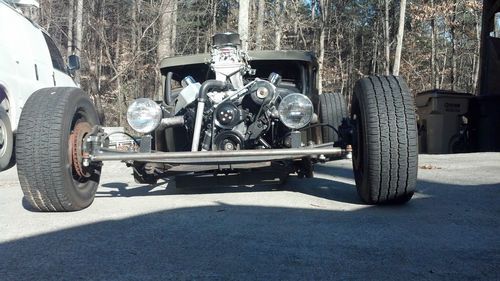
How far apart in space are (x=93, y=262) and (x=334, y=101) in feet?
15.4

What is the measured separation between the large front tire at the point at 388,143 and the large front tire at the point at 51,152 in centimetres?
244

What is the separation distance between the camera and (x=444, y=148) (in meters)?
11.1

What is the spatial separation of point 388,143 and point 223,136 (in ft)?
5.15

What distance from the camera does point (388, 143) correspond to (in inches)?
157

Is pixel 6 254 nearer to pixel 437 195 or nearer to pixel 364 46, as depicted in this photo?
pixel 437 195

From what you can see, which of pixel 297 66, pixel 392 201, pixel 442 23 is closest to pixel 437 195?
pixel 392 201

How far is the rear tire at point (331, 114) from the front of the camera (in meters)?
6.72

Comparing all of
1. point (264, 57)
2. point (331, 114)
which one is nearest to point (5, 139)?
point (264, 57)

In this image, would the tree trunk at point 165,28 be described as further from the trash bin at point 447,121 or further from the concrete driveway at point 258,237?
the concrete driveway at point 258,237

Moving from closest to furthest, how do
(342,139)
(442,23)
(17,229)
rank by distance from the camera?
(17,229), (342,139), (442,23)

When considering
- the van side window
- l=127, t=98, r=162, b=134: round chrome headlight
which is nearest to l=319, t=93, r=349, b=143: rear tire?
l=127, t=98, r=162, b=134: round chrome headlight

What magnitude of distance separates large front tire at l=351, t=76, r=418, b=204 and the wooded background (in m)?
12.1

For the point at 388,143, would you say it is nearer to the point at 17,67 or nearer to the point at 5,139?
the point at 5,139

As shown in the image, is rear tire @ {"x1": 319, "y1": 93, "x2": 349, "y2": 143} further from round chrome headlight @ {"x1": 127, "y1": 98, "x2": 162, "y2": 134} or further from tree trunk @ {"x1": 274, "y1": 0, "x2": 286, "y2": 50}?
tree trunk @ {"x1": 274, "y1": 0, "x2": 286, "y2": 50}
